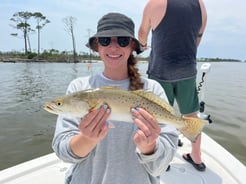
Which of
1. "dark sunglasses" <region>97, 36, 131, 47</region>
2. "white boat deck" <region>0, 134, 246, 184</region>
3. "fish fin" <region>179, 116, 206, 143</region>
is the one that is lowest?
"white boat deck" <region>0, 134, 246, 184</region>

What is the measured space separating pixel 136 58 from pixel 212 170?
5.77 ft

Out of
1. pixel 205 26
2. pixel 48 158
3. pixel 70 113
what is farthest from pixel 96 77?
pixel 205 26

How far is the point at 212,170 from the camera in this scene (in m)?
2.85

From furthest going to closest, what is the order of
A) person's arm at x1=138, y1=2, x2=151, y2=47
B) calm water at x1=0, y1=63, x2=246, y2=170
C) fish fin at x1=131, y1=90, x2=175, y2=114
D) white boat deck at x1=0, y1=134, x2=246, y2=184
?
calm water at x1=0, y1=63, x2=246, y2=170 < person's arm at x1=138, y1=2, x2=151, y2=47 < white boat deck at x1=0, y1=134, x2=246, y2=184 < fish fin at x1=131, y1=90, x2=175, y2=114

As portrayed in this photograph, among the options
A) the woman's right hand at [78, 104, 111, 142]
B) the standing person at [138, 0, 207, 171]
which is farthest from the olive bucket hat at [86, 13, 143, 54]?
the standing person at [138, 0, 207, 171]

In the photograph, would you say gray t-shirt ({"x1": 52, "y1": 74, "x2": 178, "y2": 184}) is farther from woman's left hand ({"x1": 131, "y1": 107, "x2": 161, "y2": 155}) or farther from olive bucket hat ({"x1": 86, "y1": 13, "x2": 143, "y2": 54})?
olive bucket hat ({"x1": 86, "y1": 13, "x2": 143, "y2": 54})

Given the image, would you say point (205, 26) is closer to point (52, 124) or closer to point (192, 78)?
point (192, 78)

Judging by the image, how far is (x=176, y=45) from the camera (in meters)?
2.69

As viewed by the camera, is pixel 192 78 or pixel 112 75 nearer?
pixel 112 75

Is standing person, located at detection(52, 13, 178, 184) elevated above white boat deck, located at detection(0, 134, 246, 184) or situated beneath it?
elevated above

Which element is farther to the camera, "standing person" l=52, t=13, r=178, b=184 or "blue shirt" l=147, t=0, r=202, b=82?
"blue shirt" l=147, t=0, r=202, b=82

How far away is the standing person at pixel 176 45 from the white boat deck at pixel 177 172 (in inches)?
6.0

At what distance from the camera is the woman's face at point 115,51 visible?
1.72 m

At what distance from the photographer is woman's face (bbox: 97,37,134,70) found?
1.72 metres
